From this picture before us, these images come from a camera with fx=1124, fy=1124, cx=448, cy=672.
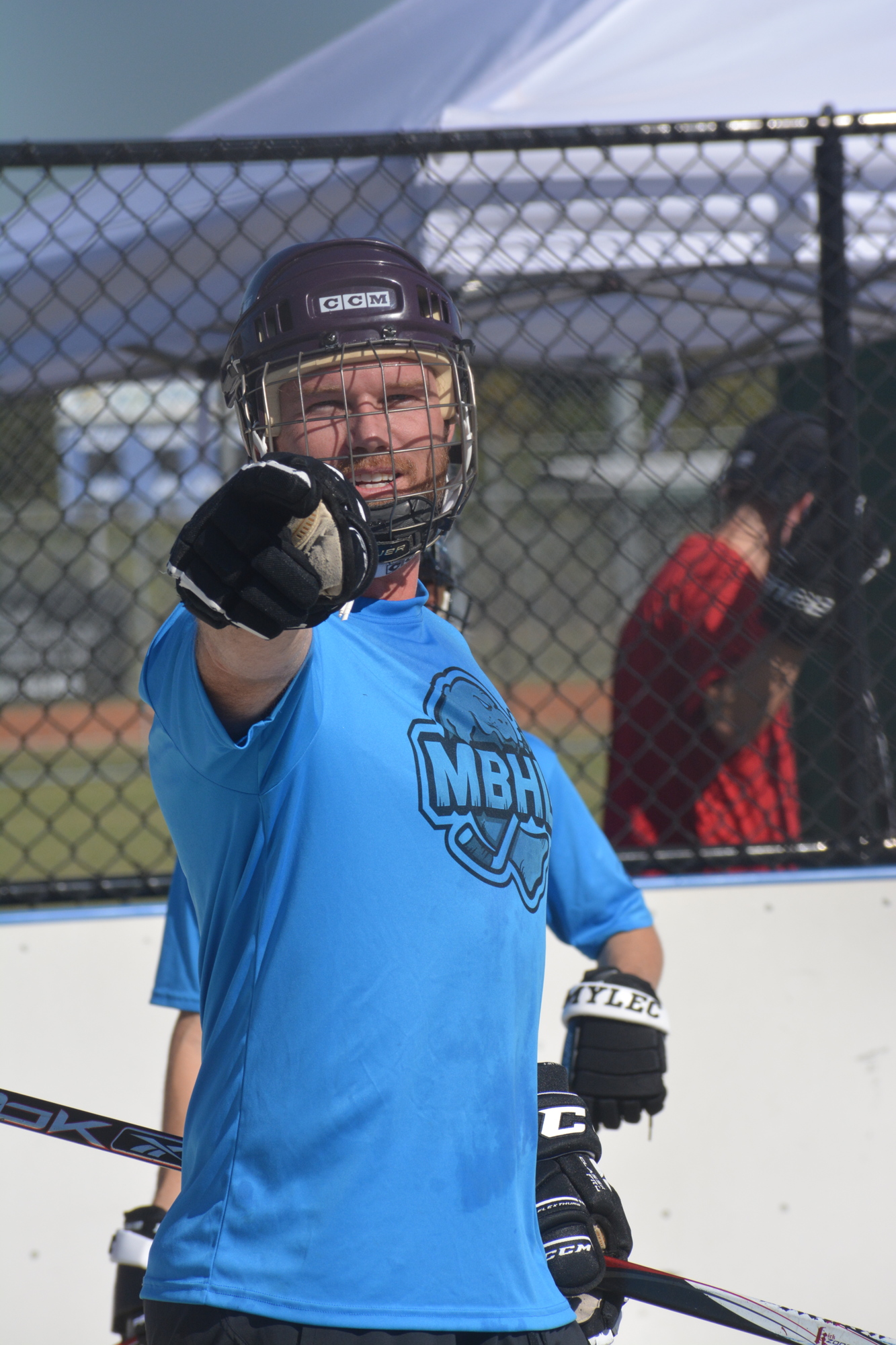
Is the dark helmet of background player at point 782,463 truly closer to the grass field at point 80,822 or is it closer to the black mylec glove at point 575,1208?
the black mylec glove at point 575,1208

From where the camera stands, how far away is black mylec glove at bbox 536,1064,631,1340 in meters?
1.38

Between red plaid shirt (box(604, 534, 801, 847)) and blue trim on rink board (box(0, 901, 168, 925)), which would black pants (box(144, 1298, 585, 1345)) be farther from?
red plaid shirt (box(604, 534, 801, 847))

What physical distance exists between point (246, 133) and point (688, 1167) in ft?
12.0

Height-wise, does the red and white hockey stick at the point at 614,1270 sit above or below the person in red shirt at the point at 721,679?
below

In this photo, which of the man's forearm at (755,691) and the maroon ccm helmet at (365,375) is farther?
the man's forearm at (755,691)

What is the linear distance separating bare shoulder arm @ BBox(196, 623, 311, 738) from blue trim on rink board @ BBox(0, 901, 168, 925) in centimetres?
177

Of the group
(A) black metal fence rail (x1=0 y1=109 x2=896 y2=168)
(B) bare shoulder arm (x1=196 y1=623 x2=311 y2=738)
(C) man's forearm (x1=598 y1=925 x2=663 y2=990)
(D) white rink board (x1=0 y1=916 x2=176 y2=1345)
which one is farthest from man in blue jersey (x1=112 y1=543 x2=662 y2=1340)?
(A) black metal fence rail (x1=0 y1=109 x2=896 y2=168)

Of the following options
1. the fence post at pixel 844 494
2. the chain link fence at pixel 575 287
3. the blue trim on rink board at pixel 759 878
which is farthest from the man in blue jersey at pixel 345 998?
the fence post at pixel 844 494

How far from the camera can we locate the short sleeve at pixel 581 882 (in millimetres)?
1944

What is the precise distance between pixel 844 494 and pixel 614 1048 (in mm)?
1673

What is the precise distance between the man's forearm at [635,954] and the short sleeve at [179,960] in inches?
29.1

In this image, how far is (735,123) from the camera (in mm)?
2826

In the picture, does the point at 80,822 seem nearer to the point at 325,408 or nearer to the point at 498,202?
the point at 498,202

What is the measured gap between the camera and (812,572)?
2.96 metres
